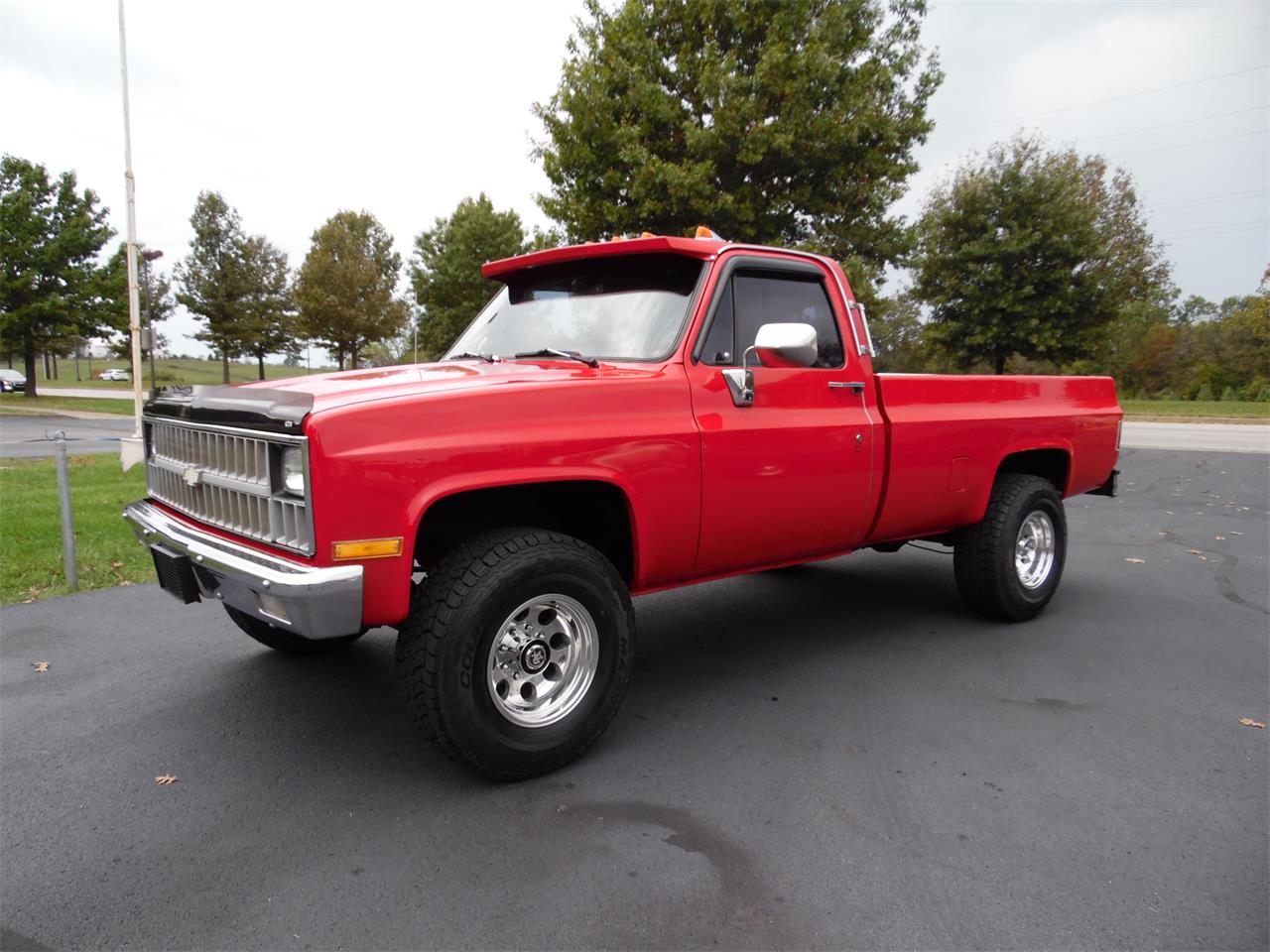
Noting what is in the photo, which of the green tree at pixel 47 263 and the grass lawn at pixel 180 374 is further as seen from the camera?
the grass lawn at pixel 180 374

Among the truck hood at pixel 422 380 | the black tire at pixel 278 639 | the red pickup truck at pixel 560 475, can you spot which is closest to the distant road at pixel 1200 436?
the red pickup truck at pixel 560 475

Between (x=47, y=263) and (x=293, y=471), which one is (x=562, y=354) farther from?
(x=47, y=263)

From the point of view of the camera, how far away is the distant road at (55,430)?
13914 millimetres

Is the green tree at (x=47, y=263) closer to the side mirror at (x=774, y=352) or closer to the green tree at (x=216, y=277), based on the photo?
the green tree at (x=216, y=277)

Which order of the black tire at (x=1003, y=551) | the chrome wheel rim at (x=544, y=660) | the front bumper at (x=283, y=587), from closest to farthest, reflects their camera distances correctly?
1. the front bumper at (x=283, y=587)
2. the chrome wheel rim at (x=544, y=660)
3. the black tire at (x=1003, y=551)

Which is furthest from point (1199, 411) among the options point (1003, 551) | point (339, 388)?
point (339, 388)

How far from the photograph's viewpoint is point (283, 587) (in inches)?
98.9

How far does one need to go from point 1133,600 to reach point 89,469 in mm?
→ 11823

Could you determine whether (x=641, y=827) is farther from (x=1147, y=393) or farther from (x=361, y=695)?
(x=1147, y=393)

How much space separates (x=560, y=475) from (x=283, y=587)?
3.22 ft

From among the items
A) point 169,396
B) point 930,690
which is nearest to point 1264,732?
point 930,690

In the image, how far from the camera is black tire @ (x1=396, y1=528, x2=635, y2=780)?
2.76 m

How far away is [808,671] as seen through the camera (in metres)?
4.19

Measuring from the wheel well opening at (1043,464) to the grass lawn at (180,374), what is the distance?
4478mm
